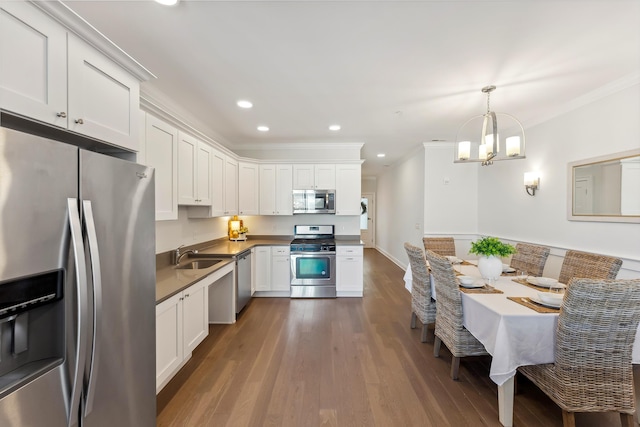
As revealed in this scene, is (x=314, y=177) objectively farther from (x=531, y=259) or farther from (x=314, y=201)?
(x=531, y=259)

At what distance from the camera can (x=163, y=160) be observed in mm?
2244

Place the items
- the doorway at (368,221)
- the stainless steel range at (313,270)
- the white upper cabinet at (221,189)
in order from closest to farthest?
the white upper cabinet at (221,189) < the stainless steel range at (313,270) < the doorway at (368,221)

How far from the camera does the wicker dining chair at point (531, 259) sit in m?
2.83

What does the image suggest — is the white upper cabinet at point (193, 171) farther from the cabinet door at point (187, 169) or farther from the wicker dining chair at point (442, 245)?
the wicker dining chair at point (442, 245)

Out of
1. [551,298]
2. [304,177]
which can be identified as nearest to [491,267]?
[551,298]

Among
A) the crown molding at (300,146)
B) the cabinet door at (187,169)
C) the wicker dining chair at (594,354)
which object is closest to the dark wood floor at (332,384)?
the wicker dining chair at (594,354)

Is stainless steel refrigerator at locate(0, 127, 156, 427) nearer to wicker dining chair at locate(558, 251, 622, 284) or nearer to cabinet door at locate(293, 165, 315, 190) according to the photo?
cabinet door at locate(293, 165, 315, 190)

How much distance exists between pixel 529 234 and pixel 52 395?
4978 millimetres

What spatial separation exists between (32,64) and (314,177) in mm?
3704

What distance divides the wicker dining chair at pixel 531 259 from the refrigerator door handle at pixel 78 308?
12.5ft

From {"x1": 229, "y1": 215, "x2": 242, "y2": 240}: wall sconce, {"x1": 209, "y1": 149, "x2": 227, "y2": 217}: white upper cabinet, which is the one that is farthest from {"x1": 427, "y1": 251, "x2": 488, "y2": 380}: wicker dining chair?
{"x1": 229, "y1": 215, "x2": 242, "y2": 240}: wall sconce

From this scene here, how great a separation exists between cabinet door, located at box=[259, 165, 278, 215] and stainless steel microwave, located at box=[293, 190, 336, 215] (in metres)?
0.41

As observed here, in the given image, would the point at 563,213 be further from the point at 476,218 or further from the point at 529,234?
the point at 476,218

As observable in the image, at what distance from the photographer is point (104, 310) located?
3.88ft
